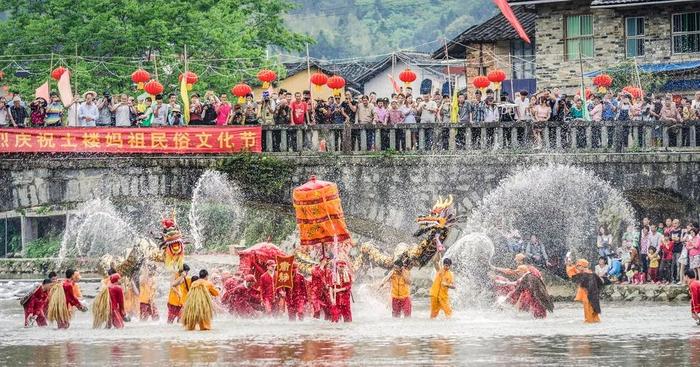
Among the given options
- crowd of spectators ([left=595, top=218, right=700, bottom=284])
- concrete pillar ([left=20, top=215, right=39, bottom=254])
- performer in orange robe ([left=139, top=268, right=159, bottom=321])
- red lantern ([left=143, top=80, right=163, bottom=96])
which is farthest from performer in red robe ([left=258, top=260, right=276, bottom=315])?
concrete pillar ([left=20, top=215, right=39, bottom=254])

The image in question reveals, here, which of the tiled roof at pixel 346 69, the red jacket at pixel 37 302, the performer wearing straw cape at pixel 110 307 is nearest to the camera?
the performer wearing straw cape at pixel 110 307

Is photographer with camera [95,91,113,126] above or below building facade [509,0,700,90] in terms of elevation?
below

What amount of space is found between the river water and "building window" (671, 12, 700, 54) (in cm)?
1559

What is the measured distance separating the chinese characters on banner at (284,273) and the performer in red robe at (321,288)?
0.51m

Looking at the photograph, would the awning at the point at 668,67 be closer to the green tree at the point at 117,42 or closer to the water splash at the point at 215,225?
the water splash at the point at 215,225

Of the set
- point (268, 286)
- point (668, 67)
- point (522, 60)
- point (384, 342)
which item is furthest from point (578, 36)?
point (384, 342)

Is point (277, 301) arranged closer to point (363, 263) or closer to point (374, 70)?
point (363, 263)

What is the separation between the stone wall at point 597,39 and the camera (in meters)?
49.7

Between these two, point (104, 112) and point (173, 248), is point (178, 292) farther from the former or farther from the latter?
point (104, 112)

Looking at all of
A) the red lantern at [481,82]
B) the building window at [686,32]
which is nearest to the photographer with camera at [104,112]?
the red lantern at [481,82]

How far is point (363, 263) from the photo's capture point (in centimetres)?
3416

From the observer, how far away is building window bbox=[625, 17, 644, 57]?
5012 cm

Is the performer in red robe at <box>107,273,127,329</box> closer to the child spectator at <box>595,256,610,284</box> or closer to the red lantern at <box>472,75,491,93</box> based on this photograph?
the child spectator at <box>595,256,610,284</box>

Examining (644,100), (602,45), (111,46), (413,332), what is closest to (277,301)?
(413,332)
